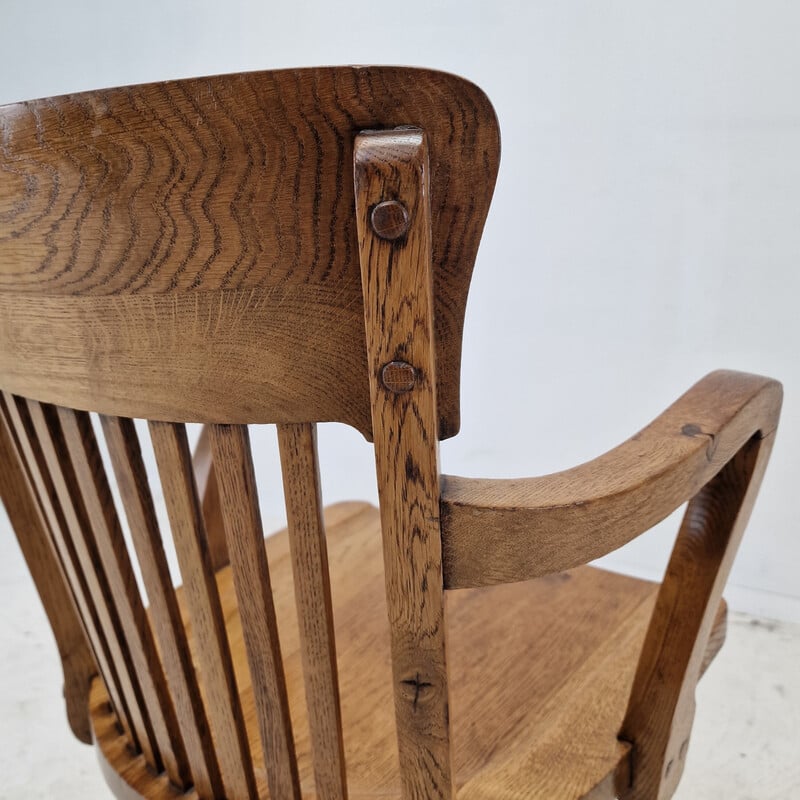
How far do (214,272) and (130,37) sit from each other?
201cm

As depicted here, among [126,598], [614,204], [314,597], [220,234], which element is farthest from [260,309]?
[614,204]

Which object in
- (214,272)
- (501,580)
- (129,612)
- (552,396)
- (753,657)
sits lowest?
(753,657)

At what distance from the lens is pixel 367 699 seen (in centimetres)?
80

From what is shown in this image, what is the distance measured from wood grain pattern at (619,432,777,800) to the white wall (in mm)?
1010

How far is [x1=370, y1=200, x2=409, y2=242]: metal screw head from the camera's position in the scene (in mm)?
355

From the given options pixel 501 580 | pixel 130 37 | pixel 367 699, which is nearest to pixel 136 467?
pixel 501 580

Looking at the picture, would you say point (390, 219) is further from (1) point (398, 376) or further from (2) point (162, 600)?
(2) point (162, 600)

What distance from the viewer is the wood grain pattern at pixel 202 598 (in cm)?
49

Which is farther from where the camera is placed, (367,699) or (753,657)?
(753,657)

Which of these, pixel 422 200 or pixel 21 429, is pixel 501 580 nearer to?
pixel 422 200

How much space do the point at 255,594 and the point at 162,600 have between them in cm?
11

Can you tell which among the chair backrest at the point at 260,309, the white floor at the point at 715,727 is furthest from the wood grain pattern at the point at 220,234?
the white floor at the point at 715,727

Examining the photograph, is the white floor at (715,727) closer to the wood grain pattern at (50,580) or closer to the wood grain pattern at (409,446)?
the wood grain pattern at (50,580)

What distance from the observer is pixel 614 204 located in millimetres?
1604
